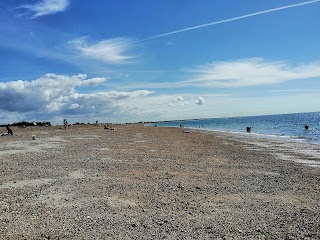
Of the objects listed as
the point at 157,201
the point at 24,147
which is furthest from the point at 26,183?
the point at 24,147

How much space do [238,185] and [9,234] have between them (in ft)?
31.3

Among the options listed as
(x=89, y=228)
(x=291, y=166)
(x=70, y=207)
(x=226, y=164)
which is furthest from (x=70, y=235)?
(x=291, y=166)

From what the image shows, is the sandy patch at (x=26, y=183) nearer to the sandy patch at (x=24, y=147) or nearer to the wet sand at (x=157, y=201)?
the wet sand at (x=157, y=201)

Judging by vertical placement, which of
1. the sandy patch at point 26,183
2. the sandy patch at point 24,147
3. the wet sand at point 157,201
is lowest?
the wet sand at point 157,201

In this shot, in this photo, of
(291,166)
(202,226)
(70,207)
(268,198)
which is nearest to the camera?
(202,226)

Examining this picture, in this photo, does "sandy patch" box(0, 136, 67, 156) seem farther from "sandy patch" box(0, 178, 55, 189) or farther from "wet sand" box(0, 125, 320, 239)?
"sandy patch" box(0, 178, 55, 189)

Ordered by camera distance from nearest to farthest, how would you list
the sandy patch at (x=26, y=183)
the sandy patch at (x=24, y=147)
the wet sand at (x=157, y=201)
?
the wet sand at (x=157, y=201), the sandy patch at (x=26, y=183), the sandy patch at (x=24, y=147)

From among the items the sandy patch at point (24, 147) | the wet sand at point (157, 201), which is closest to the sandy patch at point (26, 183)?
the wet sand at point (157, 201)

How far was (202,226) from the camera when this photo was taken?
924cm

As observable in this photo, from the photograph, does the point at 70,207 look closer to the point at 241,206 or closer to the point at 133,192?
the point at 133,192

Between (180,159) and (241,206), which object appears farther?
(180,159)

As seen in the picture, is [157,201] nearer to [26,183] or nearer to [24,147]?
[26,183]

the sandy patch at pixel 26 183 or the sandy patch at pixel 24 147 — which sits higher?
the sandy patch at pixel 24 147

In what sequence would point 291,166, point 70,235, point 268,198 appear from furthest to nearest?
point 291,166, point 268,198, point 70,235
